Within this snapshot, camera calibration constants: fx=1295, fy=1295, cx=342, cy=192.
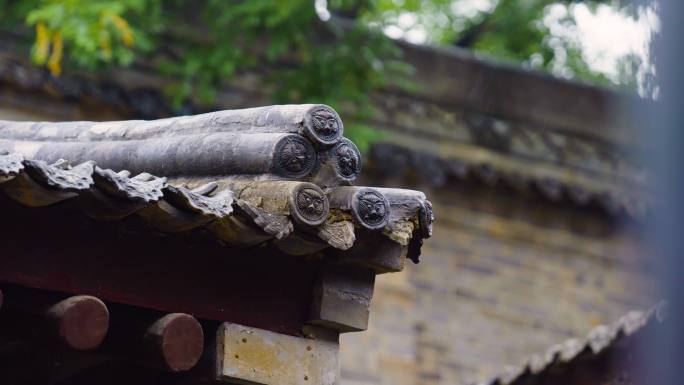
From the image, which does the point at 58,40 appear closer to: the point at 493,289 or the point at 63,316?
the point at 493,289

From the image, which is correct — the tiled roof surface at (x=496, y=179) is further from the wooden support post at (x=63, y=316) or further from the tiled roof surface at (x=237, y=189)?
the wooden support post at (x=63, y=316)

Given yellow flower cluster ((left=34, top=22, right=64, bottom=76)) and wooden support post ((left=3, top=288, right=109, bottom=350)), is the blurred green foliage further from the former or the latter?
wooden support post ((left=3, top=288, right=109, bottom=350))

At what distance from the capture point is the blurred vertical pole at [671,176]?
5.90ft

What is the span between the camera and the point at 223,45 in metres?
9.36

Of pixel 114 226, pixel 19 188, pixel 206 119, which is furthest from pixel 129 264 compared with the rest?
pixel 206 119

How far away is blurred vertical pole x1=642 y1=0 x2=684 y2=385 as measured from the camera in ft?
5.90

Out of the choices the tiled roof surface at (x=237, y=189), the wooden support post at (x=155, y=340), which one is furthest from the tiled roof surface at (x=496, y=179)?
the wooden support post at (x=155, y=340)

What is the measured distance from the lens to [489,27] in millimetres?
14203

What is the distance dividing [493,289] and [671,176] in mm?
8576

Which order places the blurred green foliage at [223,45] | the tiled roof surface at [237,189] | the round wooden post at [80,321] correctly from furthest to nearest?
the blurred green foliage at [223,45], the round wooden post at [80,321], the tiled roof surface at [237,189]

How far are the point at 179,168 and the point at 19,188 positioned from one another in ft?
3.10

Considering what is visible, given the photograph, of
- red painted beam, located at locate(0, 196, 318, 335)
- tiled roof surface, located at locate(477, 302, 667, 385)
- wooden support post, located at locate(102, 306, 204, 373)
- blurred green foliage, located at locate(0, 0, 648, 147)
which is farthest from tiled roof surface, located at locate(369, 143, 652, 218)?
wooden support post, located at locate(102, 306, 204, 373)

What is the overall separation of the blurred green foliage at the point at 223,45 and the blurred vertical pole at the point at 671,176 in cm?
693

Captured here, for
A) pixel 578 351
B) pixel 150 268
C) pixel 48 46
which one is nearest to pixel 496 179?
pixel 578 351
